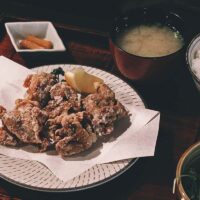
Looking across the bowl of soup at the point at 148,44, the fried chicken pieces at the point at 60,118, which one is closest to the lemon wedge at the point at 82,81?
the fried chicken pieces at the point at 60,118

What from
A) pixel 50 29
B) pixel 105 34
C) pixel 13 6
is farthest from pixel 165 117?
pixel 13 6

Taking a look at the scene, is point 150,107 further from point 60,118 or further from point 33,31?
point 33,31

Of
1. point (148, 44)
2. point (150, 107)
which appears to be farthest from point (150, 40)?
point (150, 107)

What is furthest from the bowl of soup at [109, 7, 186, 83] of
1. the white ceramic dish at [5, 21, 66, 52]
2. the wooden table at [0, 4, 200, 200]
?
the white ceramic dish at [5, 21, 66, 52]

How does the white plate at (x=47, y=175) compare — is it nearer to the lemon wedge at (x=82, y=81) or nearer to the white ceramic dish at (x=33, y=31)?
the lemon wedge at (x=82, y=81)

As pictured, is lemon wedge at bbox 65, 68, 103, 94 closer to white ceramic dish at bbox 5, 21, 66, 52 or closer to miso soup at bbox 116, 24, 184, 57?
miso soup at bbox 116, 24, 184, 57

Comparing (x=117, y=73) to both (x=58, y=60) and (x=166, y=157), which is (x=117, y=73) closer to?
(x=58, y=60)
